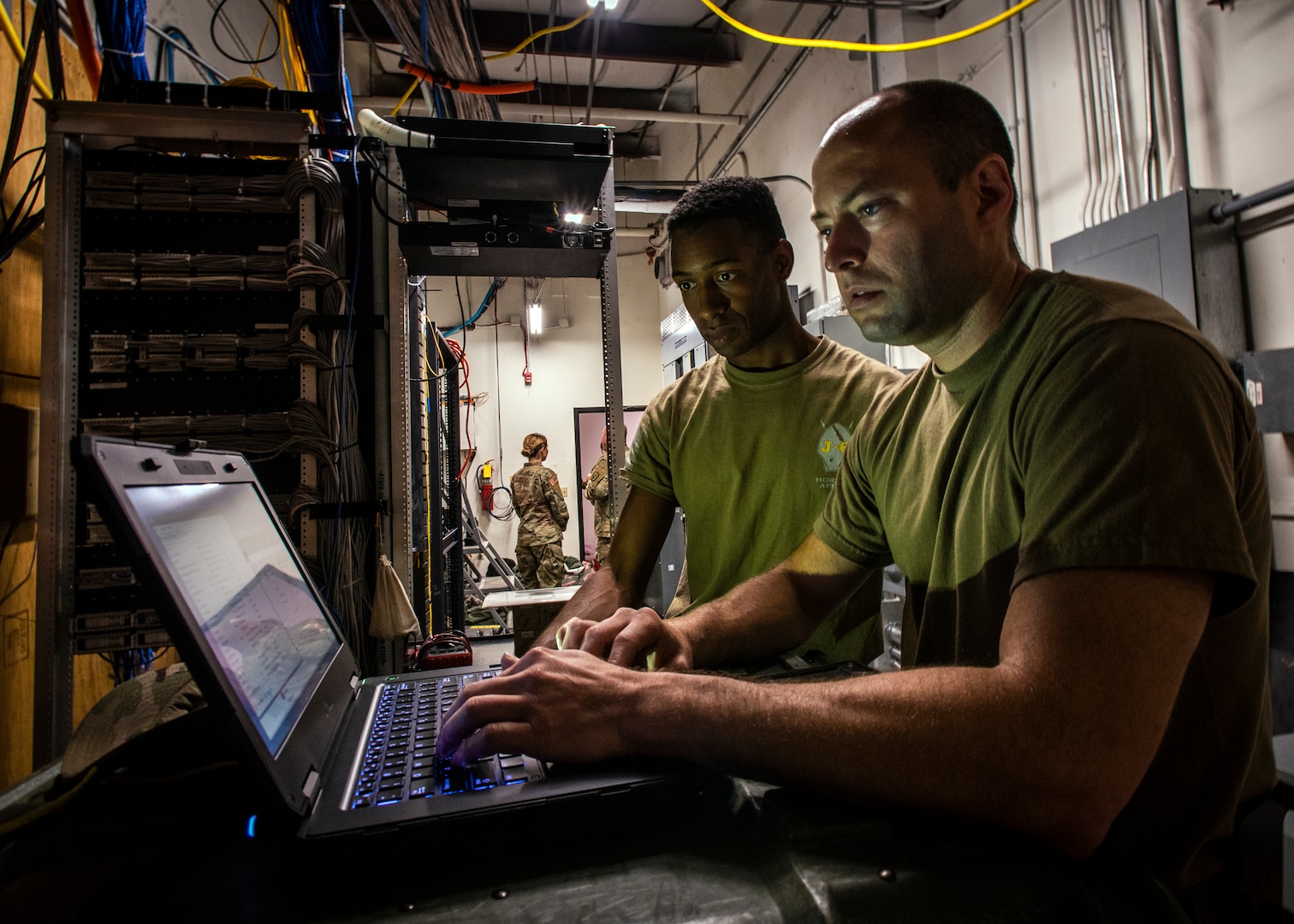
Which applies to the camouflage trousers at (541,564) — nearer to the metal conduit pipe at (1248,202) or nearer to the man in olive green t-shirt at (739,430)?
the man in olive green t-shirt at (739,430)

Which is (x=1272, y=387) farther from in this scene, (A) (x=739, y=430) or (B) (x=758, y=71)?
(B) (x=758, y=71)

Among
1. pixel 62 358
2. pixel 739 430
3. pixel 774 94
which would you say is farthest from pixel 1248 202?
pixel 774 94

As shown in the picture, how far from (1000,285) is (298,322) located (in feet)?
5.39

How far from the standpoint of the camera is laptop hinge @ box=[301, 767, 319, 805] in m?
0.50

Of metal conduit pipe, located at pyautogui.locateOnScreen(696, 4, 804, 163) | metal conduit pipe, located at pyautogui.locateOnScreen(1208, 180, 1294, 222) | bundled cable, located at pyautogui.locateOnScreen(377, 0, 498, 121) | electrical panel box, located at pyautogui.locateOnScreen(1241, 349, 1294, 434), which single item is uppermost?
metal conduit pipe, located at pyautogui.locateOnScreen(696, 4, 804, 163)

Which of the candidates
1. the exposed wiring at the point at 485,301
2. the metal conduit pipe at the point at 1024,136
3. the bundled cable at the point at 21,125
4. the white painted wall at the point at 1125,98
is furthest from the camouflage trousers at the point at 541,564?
the bundled cable at the point at 21,125

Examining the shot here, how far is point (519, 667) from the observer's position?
652 mm

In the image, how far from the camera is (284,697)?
0.59 meters

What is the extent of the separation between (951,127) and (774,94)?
14.7ft

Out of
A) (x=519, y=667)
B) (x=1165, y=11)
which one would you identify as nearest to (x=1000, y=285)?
(x=519, y=667)

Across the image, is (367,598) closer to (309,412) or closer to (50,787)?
(309,412)

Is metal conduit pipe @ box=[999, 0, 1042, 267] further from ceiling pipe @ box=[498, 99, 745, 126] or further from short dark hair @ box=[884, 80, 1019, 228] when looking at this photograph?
ceiling pipe @ box=[498, 99, 745, 126]

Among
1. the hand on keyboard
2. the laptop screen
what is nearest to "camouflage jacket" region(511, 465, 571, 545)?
the laptop screen

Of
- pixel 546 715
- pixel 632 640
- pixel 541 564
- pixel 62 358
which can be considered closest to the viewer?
pixel 546 715
